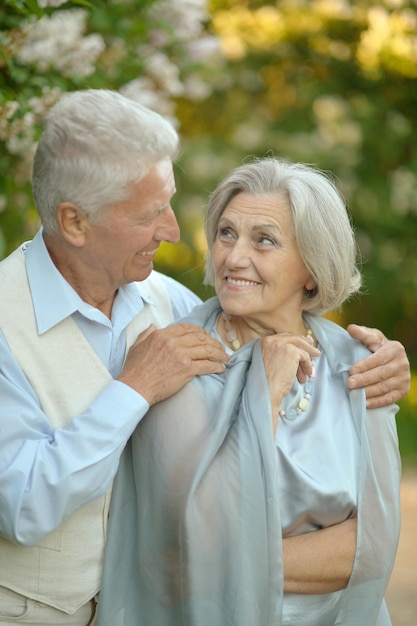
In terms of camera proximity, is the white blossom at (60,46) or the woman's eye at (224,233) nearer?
the woman's eye at (224,233)

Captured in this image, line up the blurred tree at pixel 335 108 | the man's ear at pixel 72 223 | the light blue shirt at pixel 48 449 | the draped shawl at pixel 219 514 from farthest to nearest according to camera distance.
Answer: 1. the blurred tree at pixel 335 108
2. the man's ear at pixel 72 223
3. the draped shawl at pixel 219 514
4. the light blue shirt at pixel 48 449

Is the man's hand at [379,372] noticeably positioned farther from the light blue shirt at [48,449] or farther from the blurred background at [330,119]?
the blurred background at [330,119]

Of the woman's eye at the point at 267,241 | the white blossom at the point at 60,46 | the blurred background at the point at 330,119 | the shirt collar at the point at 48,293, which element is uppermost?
the white blossom at the point at 60,46

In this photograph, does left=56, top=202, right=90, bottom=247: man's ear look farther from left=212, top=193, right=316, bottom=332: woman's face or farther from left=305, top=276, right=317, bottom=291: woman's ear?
left=305, top=276, right=317, bottom=291: woman's ear

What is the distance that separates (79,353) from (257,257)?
506 mm

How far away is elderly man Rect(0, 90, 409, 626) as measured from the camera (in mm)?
2176

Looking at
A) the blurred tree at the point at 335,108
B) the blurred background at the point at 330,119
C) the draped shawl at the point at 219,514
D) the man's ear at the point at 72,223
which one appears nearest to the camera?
the draped shawl at the point at 219,514

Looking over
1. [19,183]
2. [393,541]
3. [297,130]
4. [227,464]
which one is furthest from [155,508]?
[297,130]

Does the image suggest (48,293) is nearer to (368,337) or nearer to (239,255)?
(239,255)

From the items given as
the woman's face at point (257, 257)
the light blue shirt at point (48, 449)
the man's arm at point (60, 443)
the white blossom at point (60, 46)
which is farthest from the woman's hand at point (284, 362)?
the white blossom at point (60, 46)

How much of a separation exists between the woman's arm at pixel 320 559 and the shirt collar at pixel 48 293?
731mm

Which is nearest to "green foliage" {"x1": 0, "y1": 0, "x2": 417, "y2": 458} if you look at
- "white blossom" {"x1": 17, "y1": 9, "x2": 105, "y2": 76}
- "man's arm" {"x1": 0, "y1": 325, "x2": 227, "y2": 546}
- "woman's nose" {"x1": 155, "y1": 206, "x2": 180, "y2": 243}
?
"white blossom" {"x1": 17, "y1": 9, "x2": 105, "y2": 76}

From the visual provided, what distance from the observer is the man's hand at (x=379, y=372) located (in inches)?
95.7

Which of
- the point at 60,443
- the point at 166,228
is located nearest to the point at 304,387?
the point at 166,228
